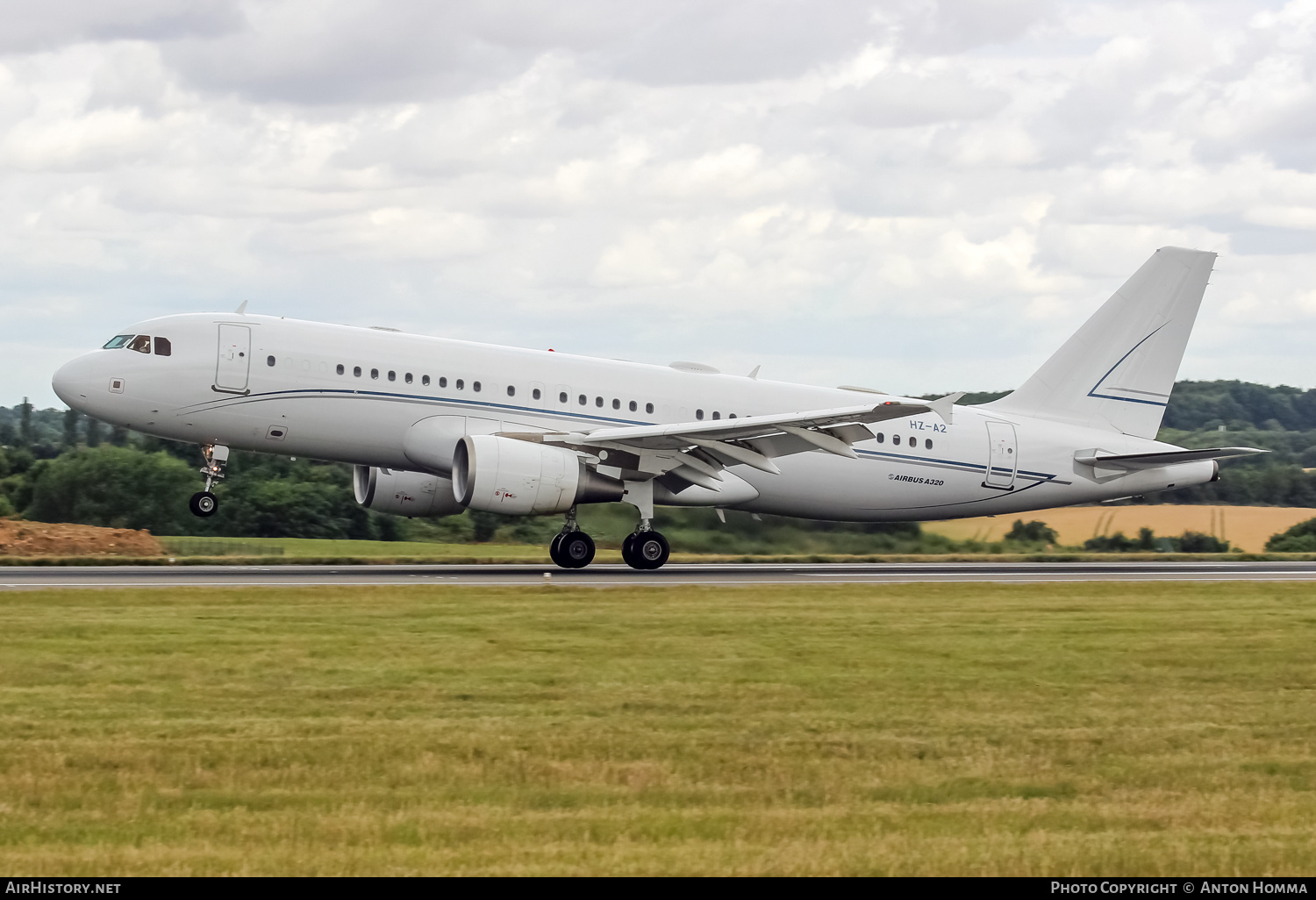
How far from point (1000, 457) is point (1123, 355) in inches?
159

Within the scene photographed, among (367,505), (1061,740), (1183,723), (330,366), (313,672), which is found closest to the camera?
(1061,740)

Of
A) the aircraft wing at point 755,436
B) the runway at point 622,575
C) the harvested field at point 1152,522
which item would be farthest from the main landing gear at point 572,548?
the harvested field at point 1152,522

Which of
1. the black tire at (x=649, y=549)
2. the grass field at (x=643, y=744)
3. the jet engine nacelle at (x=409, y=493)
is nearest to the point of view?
the grass field at (x=643, y=744)

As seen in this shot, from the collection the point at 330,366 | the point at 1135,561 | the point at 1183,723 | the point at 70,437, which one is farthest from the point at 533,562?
the point at 70,437

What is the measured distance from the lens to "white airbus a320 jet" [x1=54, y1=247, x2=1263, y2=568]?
26953mm

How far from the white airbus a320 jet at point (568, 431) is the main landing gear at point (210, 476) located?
0.04 meters

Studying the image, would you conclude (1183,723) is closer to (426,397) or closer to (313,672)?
(313,672)

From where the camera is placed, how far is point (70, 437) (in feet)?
229

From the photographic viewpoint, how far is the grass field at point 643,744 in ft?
27.5

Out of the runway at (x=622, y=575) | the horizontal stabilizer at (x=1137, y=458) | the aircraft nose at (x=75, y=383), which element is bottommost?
the runway at (x=622, y=575)

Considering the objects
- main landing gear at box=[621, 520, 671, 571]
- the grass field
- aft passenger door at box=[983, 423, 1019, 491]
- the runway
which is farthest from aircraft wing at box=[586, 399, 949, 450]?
the grass field

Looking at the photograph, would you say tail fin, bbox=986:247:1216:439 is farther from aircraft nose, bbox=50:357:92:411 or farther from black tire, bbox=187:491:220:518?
aircraft nose, bbox=50:357:92:411

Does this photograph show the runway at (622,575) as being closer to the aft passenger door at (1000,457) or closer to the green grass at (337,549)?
the aft passenger door at (1000,457)
